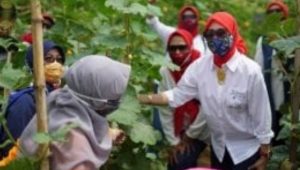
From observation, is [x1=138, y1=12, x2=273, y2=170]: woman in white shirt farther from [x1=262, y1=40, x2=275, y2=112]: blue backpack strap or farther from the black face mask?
[x1=262, y1=40, x2=275, y2=112]: blue backpack strap

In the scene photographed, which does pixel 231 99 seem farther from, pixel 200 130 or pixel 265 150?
pixel 200 130

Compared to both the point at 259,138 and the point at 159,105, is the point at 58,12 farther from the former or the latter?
the point at 259,138

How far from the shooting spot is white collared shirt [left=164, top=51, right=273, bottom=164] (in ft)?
14.9

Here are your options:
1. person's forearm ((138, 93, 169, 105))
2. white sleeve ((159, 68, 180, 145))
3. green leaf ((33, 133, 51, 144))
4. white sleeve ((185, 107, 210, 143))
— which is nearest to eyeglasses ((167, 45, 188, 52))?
white sleeve ((159, 68, 180, 145))

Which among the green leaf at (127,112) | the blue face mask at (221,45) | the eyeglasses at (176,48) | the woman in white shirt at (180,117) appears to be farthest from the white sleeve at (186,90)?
the eyeglasses at (176,48)

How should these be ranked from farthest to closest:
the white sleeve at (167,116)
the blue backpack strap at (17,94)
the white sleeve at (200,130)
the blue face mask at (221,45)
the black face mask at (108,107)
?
1. the white sleeve at (167,116)
2. the white sleeve at (200,130)
3. the blue face mask at (221,45)
4. the blue backpack strap at (17,94)
5. the black face mask at (108,107)

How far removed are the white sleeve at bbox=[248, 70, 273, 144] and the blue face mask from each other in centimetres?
28

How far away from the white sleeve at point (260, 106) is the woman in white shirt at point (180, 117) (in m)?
0.67

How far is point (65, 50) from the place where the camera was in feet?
16.5

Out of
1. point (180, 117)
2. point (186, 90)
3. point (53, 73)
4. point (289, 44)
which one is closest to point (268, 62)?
point (180, 117)

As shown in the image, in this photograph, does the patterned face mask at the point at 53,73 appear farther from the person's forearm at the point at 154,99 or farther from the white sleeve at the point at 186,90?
the white sleeve at the point at 186,90

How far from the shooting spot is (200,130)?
204 inches

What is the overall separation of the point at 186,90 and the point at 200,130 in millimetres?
342

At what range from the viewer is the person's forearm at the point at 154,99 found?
4902 mm
